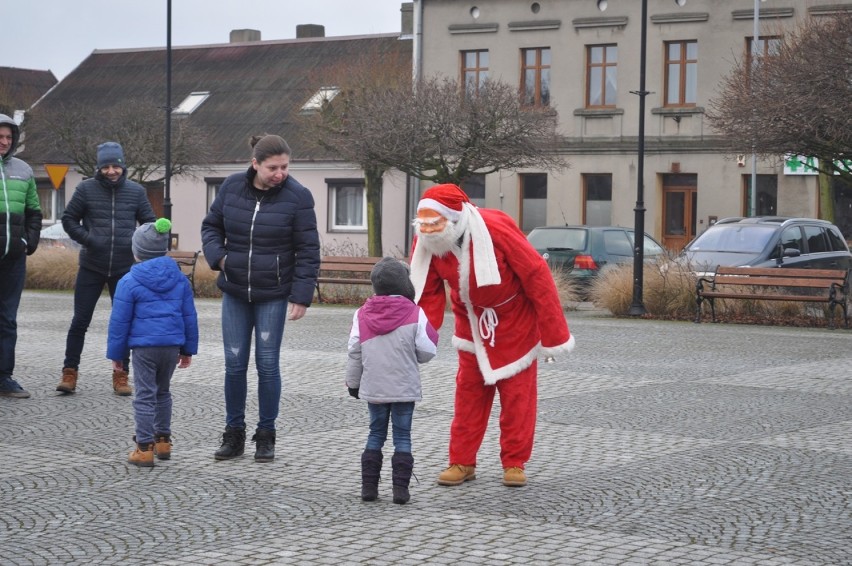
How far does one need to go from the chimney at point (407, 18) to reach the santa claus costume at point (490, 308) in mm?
38877

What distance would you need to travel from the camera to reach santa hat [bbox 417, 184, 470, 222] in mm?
7676

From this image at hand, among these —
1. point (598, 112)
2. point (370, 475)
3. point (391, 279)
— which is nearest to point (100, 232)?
point (391, 279)

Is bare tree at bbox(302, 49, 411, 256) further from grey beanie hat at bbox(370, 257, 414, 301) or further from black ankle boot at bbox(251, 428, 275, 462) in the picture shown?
grey beanie hat at bbox(370, 257, 414, 301)

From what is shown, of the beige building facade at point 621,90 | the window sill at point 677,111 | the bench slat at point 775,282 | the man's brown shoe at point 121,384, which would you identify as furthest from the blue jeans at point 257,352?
the window sill at point 677,111

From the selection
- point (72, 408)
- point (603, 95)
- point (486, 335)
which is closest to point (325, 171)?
→ point (603, 95)

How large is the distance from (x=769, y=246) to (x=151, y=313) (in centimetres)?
1625

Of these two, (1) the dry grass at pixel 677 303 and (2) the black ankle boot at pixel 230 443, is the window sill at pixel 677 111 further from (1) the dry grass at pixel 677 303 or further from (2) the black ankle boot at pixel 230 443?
(2) the black ankle boot at pixel 230 443

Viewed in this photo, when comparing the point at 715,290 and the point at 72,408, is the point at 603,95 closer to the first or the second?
the point at 715,290

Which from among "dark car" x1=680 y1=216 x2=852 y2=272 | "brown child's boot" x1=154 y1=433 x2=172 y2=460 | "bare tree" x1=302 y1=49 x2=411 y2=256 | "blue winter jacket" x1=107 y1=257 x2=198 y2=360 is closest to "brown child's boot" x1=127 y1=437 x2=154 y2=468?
Result: "brown child's boot" x1=154 y1=433 x2=172 y2=460

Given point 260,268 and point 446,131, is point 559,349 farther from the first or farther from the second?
point 446,131

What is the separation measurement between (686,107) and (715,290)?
1682 cm

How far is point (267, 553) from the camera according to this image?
20.0ft

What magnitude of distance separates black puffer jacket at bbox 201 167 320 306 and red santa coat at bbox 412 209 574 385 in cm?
93

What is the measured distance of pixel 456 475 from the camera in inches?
306
